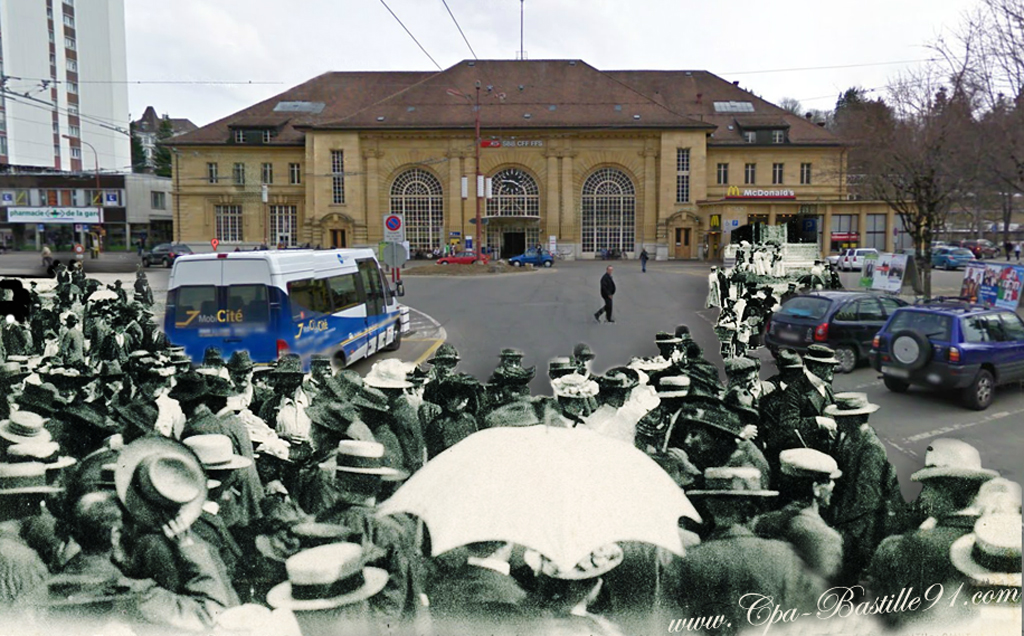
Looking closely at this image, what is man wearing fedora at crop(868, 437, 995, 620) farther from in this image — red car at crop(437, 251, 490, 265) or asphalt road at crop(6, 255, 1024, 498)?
red car at crop(437, 251, 490, 265)

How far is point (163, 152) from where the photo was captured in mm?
7285

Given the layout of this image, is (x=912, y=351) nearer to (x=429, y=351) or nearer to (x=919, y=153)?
(x=429, y=351)

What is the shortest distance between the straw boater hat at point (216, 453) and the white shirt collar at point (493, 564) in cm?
181

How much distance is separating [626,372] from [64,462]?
4.32 metres

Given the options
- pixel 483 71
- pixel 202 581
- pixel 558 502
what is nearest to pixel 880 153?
pixel 483 71

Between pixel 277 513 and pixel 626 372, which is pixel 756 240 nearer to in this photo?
pixel 626 372

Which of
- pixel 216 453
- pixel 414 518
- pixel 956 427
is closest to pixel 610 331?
pixel 414 518

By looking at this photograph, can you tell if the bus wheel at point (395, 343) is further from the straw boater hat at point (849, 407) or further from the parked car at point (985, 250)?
the parked car at point (985, 250)

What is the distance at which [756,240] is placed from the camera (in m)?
6.97

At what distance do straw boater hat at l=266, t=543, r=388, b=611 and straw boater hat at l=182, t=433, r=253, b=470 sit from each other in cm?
81

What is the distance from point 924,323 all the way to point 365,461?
4.56 m

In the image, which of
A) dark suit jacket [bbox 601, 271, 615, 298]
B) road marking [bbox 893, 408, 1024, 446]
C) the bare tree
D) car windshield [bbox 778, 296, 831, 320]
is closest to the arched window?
dark suit jacket [bbox 601, 271, 615, 298]

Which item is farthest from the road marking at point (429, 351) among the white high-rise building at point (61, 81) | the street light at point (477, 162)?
the white high-rise building at point (61, 81)

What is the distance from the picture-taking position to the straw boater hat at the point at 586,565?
206 inches
